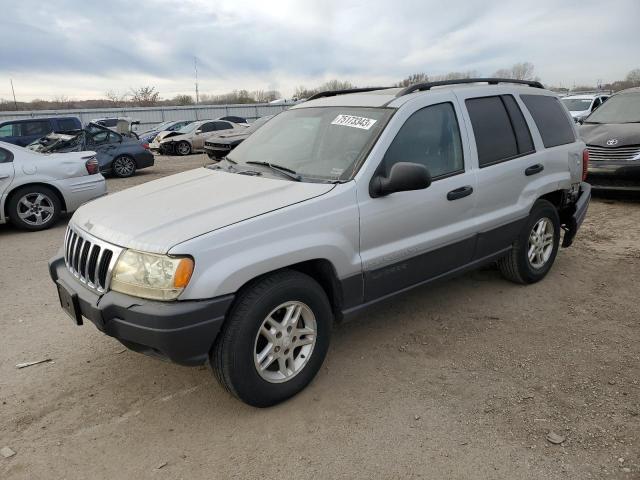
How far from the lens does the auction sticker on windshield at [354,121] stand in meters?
3.48

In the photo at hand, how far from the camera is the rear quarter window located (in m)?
→ 4.57

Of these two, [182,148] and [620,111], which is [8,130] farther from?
[620,111]

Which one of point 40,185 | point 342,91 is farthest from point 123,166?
point 342,91

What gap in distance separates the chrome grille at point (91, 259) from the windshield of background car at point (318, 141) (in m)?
1.31

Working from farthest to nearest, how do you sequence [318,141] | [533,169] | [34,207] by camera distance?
[34,207] < [533,169] < [318,141]

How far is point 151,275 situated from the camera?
258 cm

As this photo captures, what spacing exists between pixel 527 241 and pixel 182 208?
3107mm

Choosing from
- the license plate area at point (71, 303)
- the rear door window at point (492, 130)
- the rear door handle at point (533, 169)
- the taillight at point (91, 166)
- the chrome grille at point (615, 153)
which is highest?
the rear door window at point (492, 130)

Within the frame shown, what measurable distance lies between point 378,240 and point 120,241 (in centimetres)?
155

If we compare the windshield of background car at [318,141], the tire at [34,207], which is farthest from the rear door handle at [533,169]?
the tire at [34,207]

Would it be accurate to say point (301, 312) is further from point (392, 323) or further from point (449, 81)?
point (449, 81)

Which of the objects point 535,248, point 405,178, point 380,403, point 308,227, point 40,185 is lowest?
point 380,403

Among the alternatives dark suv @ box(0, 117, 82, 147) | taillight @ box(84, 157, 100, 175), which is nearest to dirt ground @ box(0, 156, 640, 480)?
taillight @ box(84, 157, 100, 175)

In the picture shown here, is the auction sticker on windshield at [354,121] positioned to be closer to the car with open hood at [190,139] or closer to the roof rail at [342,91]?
the roof rail at [342,91]
